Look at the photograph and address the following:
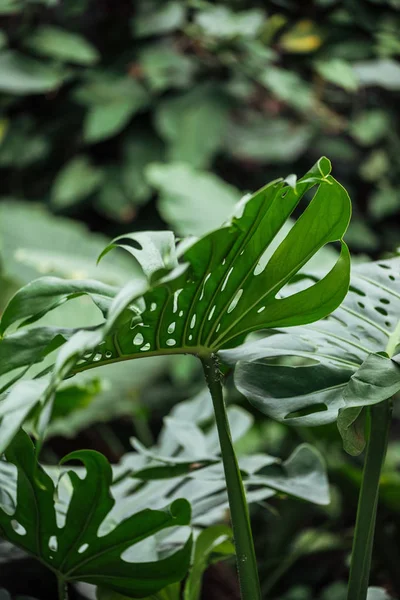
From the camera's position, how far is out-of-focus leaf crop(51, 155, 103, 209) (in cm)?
210

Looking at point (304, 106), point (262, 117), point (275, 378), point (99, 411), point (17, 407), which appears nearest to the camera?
point (17, 407)

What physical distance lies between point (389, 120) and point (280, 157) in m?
0.40

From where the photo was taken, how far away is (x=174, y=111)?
2.04 meters

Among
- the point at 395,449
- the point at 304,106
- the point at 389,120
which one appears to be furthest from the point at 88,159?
the point at 395,449

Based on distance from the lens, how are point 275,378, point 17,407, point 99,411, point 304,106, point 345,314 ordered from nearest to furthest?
1. point 17,407
2. point 275,378
3. point 345,314
4. point 99,411
5. point 304,106

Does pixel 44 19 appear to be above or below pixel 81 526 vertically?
below

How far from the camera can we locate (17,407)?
1.26ft

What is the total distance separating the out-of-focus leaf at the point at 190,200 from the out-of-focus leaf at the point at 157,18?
0.76 m

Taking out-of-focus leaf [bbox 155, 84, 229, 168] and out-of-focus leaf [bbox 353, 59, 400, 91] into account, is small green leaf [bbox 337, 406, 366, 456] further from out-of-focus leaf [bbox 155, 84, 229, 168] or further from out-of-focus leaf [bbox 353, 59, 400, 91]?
out-of-focus leaf [bbox 353, 59, 400, 91]

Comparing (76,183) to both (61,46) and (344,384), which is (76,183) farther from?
(344,384)

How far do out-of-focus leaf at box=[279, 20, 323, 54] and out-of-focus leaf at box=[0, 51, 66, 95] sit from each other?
0.65 m

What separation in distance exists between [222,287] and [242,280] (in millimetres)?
14

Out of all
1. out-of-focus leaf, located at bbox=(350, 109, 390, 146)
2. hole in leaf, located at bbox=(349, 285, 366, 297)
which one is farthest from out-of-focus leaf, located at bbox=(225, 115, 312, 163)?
hole in leaf, located at bbox=(349, 285, 366, 297)

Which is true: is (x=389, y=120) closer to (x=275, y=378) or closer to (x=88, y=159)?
(x=88, y=159)
